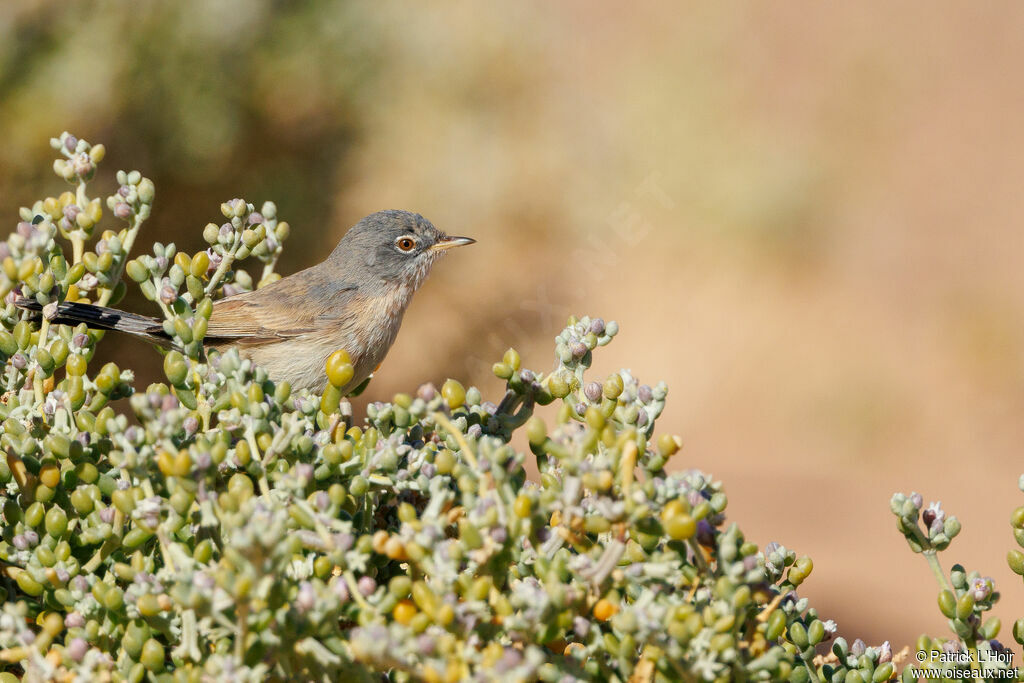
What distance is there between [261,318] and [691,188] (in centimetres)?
677

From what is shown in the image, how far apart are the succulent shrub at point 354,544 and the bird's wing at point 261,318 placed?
180cm

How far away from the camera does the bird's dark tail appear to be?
239 cm

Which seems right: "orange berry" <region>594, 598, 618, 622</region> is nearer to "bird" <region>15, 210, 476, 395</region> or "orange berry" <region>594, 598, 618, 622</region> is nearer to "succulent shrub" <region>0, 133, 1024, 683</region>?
"succulent shrub" <region>0, 133, 1024, 683</region>

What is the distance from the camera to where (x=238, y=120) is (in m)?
6.21

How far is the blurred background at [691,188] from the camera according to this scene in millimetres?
6059

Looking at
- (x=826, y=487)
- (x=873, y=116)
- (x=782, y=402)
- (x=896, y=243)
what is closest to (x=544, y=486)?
(x=826, y=487)

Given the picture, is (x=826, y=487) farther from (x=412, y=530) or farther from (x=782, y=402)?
(x=412, y=530)

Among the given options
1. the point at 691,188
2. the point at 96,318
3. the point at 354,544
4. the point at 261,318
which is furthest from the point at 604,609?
the point at 691,188

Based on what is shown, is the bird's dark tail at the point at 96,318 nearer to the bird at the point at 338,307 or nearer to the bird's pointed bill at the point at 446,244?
the bird at the point at 338,307

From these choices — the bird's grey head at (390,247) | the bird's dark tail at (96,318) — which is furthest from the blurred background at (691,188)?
the bird's dark tail at (96,318)

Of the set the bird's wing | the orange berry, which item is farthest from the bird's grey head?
the orange berry

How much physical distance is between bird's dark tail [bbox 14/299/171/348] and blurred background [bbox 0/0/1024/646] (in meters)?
2.53

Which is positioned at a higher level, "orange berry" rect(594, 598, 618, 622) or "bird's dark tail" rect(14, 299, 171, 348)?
"bird's dark tail" rect(14, 299, 171, 348)

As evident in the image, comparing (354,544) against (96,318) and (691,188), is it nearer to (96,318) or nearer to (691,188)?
(96,318)
